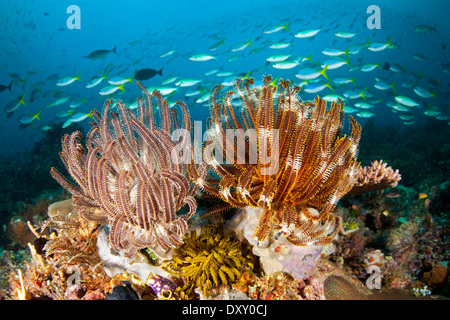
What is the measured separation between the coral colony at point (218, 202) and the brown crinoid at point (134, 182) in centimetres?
1

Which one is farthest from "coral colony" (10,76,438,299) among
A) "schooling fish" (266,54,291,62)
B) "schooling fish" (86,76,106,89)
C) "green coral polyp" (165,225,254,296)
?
"schooling fish" (86,76,106,89)

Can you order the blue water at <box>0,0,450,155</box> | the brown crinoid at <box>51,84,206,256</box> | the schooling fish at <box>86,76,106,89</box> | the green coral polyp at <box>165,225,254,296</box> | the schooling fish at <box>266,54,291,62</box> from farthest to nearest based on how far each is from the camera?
the blue water at <box>0,0,450,155</box> < the schooling fish at <box>86,76,106,89</box> < the schooling fish at <box>266,54,291,62</box> < the green coral polyp at <box>165,225,254,296</box> < the brown crinoid at <box>51,84,206,256</box>

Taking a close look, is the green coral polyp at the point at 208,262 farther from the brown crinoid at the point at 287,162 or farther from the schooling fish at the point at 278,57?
the schooling fish at the point at 278,57

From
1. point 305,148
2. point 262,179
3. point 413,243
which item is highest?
point 305,148

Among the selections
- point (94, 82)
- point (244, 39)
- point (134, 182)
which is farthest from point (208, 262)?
point (244, 39)

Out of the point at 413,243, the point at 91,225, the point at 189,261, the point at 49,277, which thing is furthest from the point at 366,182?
the point at 49,277

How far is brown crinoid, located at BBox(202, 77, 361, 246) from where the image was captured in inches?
96.9

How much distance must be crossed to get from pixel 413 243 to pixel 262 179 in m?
3.67

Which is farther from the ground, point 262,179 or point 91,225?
point 262,179

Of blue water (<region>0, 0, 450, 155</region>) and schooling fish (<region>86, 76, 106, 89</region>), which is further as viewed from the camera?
blue water (<region>0, 0, 450, 155</region>)

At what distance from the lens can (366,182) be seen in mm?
4391

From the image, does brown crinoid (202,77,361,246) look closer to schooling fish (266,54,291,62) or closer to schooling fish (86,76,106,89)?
schooling fish (266,54,291,62)

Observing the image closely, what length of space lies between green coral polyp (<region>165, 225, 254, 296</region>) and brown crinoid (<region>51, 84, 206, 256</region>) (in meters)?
0.28
